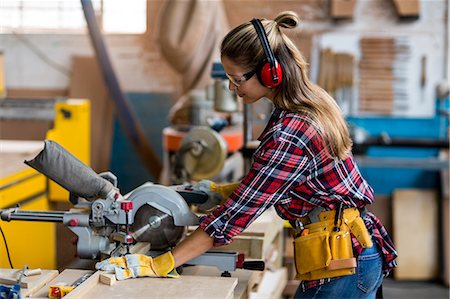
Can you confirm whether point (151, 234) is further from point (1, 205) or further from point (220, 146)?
point (1, 205)

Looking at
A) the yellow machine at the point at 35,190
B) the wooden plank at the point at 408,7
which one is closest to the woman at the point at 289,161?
the yellow machine at the point at 35,190

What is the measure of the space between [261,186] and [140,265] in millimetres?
359

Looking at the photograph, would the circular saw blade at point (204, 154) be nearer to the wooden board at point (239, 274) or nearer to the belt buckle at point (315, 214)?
the wooden board at point (239, 274)

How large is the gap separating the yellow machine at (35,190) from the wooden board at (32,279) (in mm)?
904

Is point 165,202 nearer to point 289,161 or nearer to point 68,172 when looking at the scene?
point 68,172

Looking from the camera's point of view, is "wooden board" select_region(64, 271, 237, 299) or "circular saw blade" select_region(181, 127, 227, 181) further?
"circular saw blade" select_region(181, 127, 227, 181)

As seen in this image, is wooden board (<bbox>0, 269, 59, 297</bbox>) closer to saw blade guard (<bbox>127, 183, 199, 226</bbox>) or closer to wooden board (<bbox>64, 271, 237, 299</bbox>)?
wooden board (<bbox>64, 271, 237, 299</bbox>)

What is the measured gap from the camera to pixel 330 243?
195 centimetres

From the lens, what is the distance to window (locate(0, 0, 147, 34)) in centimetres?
577

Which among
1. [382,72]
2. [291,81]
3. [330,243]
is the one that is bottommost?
[330,243]

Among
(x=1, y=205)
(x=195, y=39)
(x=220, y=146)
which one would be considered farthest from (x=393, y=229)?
(x=1, y=205)

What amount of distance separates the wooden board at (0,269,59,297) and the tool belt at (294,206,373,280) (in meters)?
0.63

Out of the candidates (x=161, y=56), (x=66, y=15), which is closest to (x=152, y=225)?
(x=161, y=56)

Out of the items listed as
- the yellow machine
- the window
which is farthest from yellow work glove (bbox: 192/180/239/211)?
the window
